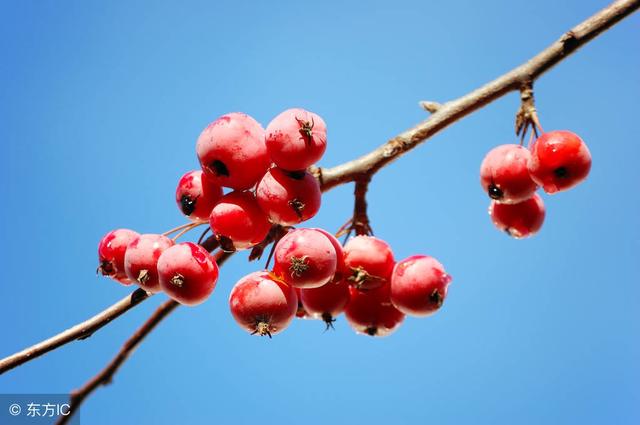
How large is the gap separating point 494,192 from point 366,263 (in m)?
0.67

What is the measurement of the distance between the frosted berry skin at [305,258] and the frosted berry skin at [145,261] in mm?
440

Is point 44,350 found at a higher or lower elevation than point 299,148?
lower

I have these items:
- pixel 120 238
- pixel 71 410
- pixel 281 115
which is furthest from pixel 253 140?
pixel 71 410

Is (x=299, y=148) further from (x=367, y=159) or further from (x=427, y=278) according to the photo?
(x=427, y=278)

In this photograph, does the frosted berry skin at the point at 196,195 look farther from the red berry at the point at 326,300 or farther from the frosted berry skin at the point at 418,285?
the frosted berry skin at the point at 418,285

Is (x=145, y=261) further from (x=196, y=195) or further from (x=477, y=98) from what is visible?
(x=477, y=98)

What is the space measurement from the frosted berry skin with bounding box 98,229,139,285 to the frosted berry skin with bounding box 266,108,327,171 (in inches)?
28.9

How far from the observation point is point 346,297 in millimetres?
2201

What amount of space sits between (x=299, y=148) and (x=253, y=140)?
0.21m

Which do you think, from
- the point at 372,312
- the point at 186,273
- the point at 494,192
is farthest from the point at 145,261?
the point at 494,192

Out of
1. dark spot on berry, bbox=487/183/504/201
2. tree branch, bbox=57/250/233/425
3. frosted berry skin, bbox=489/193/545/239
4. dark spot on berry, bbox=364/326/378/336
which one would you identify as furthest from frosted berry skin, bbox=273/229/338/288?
frosted berry skin, bbox=489/193/545/239

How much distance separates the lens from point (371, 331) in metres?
2.31

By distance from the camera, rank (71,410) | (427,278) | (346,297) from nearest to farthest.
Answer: (427,278), (346,297), (71,410)

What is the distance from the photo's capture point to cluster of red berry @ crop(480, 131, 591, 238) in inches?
84.4
